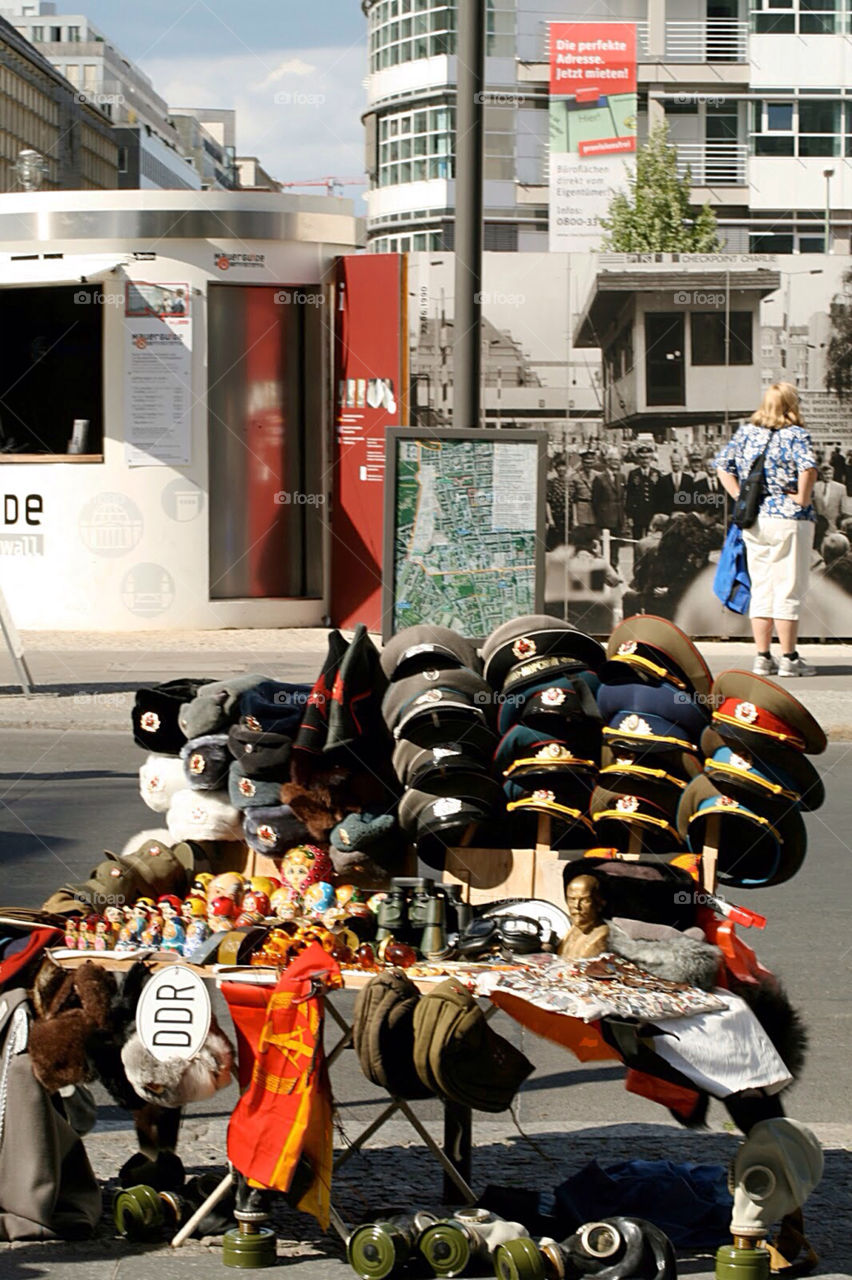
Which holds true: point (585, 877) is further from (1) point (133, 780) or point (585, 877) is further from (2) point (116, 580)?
(2) point (116, 580)

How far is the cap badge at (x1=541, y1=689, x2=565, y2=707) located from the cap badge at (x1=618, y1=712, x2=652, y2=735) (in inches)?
6.6

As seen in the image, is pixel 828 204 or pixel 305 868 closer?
pixel 305 868

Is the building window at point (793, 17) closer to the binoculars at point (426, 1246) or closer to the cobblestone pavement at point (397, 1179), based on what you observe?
the cobblestone pavement at point (397, 1179)

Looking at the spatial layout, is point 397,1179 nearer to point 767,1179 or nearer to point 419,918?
point 419,918

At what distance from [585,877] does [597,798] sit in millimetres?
410

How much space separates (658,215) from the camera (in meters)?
Result: 47.6

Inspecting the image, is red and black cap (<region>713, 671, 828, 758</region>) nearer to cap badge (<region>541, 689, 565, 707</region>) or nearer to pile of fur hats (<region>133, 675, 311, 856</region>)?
cap badge (<region>541, 689, 565, 707</region>)

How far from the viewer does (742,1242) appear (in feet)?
12.9

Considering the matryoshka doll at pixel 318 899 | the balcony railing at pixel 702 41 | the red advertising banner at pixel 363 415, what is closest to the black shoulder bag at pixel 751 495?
the red advertising banner at pixel 363 415

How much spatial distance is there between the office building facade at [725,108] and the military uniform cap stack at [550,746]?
60140mm

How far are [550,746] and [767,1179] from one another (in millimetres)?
1240

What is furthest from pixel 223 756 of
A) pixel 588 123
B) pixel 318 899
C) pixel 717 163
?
pixel 717 163

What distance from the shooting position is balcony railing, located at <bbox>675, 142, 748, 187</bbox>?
6494 cm

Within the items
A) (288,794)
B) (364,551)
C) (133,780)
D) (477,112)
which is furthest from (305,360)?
(288,794)
